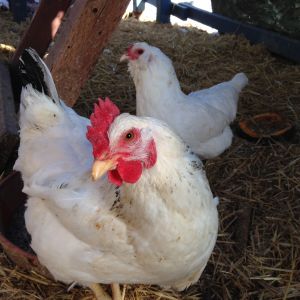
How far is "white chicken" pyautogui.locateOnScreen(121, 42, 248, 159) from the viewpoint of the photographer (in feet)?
8.44

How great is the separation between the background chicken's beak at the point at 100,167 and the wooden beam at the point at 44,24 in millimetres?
2316

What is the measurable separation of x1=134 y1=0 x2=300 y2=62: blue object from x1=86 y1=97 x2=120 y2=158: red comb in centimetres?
345

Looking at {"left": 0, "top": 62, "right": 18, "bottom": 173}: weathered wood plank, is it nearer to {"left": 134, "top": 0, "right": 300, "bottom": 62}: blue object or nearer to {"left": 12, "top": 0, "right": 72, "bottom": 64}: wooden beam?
{"left": 12, "top": 0, "right": 72, "bottom": 64}: wooden beam

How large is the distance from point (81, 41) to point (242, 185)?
147 cm

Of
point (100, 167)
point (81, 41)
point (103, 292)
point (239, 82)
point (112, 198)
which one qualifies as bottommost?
point (103, 292)

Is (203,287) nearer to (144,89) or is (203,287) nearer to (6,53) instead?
(144,89)

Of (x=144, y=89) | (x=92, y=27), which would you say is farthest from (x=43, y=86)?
(x=144, y=89)

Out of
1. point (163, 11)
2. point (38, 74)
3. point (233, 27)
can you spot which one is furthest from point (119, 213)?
point (163, 11)

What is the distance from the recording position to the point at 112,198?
4.67ft

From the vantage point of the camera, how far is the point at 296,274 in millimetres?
2020

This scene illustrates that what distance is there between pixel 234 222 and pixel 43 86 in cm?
144

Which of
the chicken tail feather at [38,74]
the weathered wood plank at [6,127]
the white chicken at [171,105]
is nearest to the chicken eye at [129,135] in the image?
the chicken tail feather at [38,74]

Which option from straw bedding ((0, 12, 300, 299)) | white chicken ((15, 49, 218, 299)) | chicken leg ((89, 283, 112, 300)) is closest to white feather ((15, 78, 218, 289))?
white chicken ((15, 49, 218, 299))

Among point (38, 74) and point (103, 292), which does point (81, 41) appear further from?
point (103, 292)
